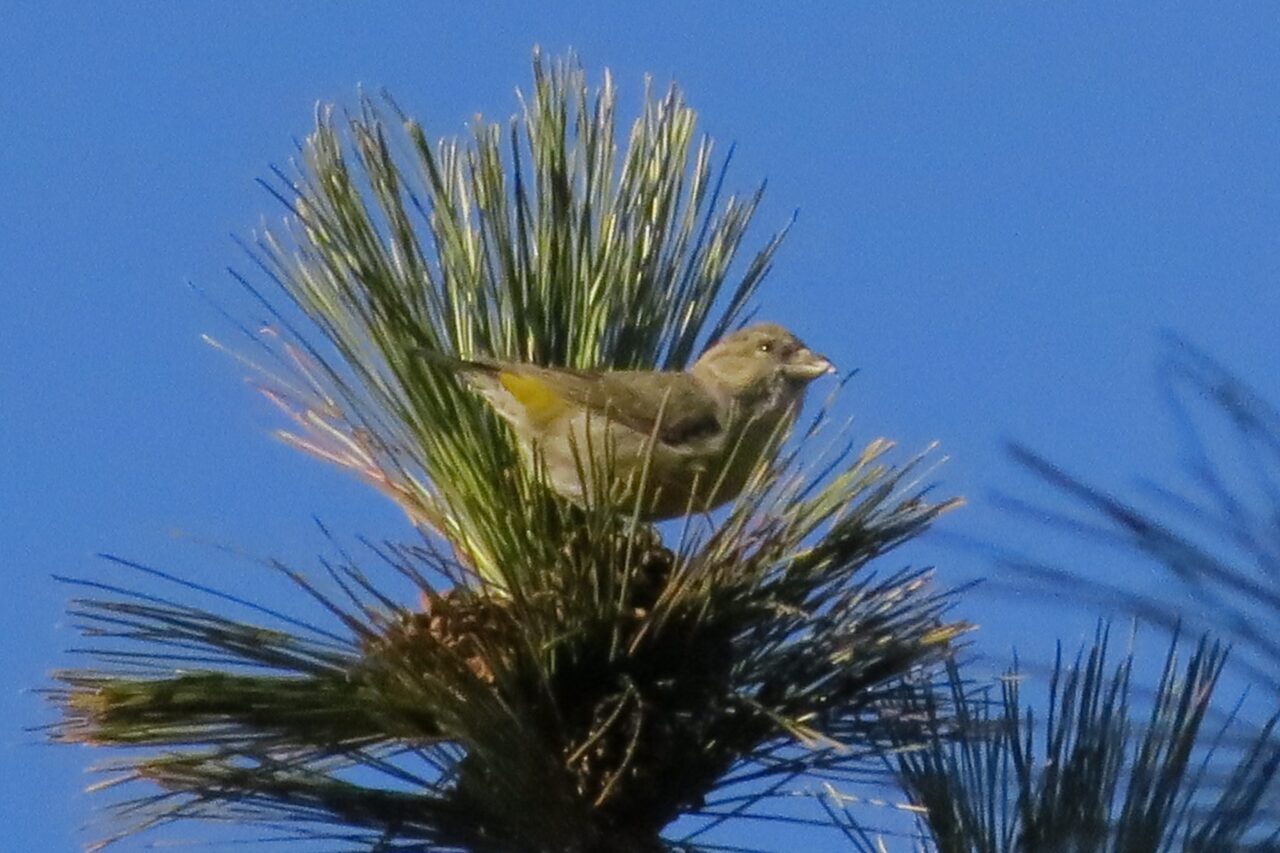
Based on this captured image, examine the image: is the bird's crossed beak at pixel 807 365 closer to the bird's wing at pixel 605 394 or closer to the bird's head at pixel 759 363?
the bird's head at pixel 759 363

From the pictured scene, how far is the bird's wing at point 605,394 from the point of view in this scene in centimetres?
276

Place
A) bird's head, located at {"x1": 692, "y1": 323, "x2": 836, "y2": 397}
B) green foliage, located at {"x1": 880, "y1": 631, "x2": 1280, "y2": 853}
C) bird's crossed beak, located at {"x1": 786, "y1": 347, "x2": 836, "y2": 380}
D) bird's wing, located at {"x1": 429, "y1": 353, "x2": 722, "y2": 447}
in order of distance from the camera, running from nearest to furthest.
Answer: green foliage, located at {"x1": 880, "y1": 631, "x2": 1280, "y2": 853} → bird's wing, located at {"x1": 429, "y1": 353, "x2": 722, "y2": 447} → bird's head, located at {"x1": 692, "y1": 323, "x2": 836, "y2": 397} → bird's crossed beak, located at {"x1": 786, "y1": 347, "x2": 836, "y2": 380}

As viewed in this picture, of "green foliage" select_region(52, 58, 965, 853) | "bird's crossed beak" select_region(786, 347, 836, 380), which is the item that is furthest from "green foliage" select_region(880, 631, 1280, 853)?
"bird's crossed beak" select_region(786, 347, 836, 380)

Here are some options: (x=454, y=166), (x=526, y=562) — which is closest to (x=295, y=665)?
(x=526, y=562)

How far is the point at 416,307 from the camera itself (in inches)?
115

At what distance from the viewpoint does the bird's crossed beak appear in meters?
3.80

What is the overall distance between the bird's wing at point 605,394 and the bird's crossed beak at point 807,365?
64 centimetres

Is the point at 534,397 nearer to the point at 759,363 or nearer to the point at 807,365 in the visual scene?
the point at 759,363

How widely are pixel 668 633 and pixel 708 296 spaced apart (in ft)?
2.77

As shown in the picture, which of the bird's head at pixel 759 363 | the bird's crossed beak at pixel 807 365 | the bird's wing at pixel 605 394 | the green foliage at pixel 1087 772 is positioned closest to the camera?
the green foliage at pixel 1087 772

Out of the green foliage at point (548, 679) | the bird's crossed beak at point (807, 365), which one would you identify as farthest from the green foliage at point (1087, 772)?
the bird's crossed beak at point (807, 365)

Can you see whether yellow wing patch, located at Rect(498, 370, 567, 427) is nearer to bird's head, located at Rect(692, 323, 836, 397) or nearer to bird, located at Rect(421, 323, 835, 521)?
bird, located at Rect(421, 323, 835, 521)

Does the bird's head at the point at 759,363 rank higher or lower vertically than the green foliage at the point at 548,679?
higher

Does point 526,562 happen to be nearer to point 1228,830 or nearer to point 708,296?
point 708,296
